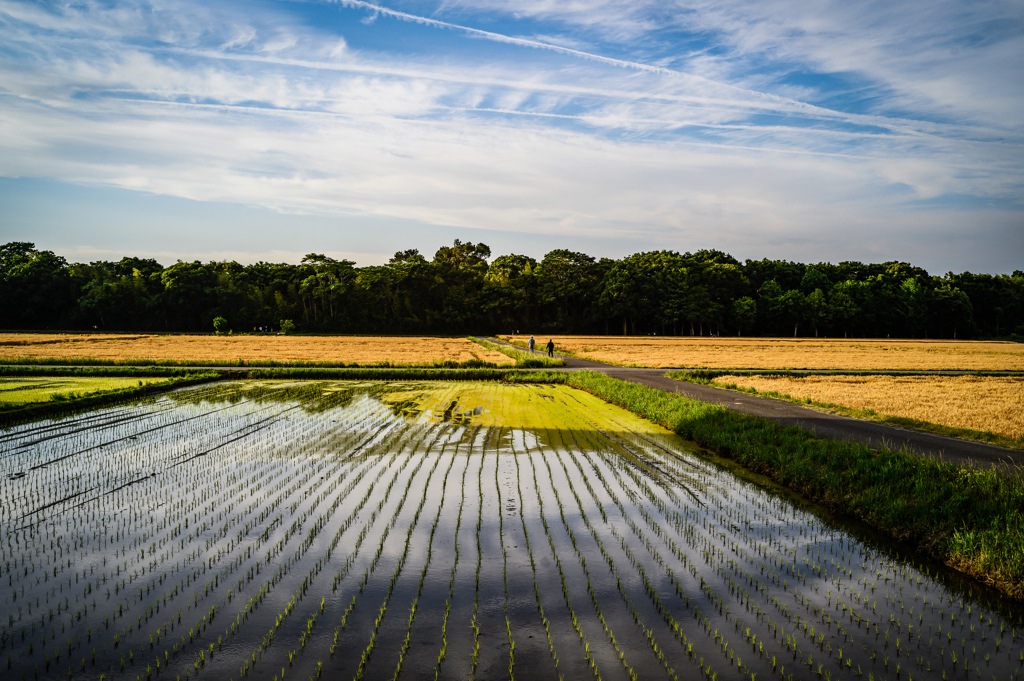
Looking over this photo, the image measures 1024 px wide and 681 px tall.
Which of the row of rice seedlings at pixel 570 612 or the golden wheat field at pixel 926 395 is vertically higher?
the row of rice seedlings at pixel 570 612

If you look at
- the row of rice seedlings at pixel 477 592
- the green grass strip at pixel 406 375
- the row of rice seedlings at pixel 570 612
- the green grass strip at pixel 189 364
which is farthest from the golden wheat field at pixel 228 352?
the row of rice seedlings at pixel 570 612

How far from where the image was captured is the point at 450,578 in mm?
A: 5598

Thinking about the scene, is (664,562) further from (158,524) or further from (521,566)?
(158,524)

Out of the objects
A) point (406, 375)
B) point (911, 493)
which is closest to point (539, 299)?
point (406, 375)

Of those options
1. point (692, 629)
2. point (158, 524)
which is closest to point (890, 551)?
point (692, 629)

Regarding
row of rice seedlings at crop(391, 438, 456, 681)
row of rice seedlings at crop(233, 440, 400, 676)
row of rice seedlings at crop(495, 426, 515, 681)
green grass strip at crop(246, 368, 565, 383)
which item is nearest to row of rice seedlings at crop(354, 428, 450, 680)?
row of rice seedlings at crop(391, 438, 456, 681)

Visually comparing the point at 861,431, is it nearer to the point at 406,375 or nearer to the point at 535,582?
the point at 535,582

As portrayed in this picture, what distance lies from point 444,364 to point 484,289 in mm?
58250

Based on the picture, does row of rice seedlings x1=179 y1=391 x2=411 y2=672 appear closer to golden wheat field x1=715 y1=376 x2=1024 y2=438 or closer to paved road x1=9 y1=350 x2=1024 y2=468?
paved road x1=9 y1=350 x2=1024 y2=468

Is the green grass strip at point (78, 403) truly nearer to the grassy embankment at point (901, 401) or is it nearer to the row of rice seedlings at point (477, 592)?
the row of rice seedlings at point (477, 592)

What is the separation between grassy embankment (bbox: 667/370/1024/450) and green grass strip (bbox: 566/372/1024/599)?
428 cm

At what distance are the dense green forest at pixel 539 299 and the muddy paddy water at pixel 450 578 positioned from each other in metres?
72.8

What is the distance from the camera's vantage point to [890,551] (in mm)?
6680

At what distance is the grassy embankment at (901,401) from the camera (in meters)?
12.3
